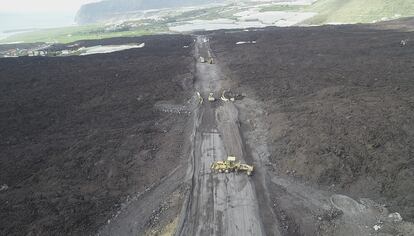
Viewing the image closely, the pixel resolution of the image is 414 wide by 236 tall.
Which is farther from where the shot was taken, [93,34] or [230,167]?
[93,34]

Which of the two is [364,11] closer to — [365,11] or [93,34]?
[365,11]

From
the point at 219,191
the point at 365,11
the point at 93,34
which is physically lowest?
the point at 219,191

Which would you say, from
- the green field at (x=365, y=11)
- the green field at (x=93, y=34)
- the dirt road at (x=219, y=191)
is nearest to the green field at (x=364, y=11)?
the green field at (x=365, y=11)

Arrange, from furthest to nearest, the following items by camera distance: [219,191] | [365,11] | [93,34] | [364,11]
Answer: [93,34], [364,11], [365,11], [219,191]

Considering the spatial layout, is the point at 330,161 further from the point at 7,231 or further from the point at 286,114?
the point at 7,231

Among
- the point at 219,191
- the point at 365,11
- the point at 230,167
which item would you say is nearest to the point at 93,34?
the point at 365,11

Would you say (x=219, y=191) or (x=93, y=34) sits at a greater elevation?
(x=93, y=34)

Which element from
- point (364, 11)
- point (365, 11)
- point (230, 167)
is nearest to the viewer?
point (230, 167)

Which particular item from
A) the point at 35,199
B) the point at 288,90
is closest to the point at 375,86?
the point at 288,90
